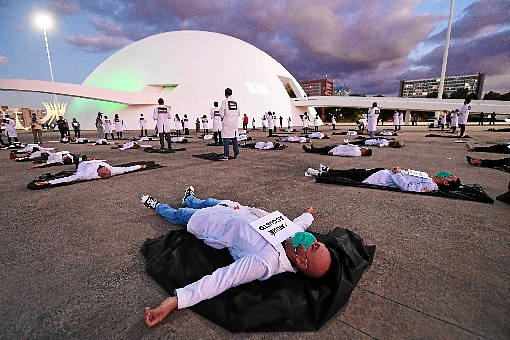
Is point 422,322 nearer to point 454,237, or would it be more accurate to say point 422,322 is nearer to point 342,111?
point 454,237

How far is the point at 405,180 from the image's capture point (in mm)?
4254

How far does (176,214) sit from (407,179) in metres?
3.90

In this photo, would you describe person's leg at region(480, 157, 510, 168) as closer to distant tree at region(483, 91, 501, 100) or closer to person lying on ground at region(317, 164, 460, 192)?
person lying on ground at region(317, 164, 460, 192)

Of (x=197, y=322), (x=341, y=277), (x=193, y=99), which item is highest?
(x=193, y=99)

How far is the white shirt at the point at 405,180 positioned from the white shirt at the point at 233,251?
2.56 metres

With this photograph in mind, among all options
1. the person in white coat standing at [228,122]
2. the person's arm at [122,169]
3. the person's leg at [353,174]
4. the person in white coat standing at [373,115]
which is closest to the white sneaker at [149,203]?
the person's arm at [122,169]

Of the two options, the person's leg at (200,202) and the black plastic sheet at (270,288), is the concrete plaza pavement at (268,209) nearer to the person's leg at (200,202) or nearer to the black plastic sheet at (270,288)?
the black plastic sheet at (270,288)

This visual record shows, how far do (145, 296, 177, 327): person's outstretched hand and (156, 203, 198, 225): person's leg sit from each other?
1.27 m

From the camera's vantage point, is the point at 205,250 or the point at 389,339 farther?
the point at 205,250

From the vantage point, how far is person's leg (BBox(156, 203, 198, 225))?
9.11 ft

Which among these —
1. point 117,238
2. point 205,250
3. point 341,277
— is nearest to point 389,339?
point 341,277

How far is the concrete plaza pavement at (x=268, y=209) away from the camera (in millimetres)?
1484

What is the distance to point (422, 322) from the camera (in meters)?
1.50

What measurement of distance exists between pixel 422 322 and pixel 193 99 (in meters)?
30.6
